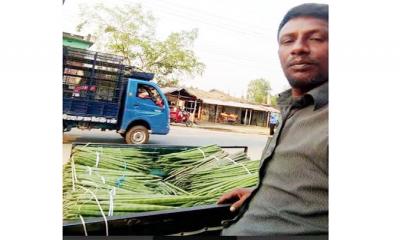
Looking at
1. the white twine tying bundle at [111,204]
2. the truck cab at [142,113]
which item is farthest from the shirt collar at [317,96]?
the white twine tying bundle at [111,204]

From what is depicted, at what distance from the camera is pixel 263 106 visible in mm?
2705

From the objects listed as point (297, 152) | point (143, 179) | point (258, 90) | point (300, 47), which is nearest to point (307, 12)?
point (300, 47)

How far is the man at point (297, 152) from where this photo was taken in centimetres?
251

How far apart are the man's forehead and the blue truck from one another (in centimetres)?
90

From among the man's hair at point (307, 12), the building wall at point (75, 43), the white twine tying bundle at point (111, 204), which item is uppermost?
the man's hair at point (307, 12)

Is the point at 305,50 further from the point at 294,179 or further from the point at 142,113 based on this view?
the point at 142,113

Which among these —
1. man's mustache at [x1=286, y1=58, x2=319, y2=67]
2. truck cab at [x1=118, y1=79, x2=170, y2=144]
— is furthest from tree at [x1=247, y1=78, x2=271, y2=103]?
truck cab at [x1=118, y1=79, x2=170, y2=144]

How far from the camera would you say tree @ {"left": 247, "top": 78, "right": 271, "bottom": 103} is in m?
2.68

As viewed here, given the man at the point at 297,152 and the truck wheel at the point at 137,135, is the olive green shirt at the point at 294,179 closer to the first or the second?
the man at the point at 297,152

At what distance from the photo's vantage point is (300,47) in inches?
100

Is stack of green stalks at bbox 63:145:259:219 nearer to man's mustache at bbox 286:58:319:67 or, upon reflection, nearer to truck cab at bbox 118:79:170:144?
truck cab at bbox 118:79:170:144

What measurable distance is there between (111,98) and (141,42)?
417 millimetres

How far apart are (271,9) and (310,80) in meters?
0.51

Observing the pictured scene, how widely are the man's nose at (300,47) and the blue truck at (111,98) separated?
2.87 ft
